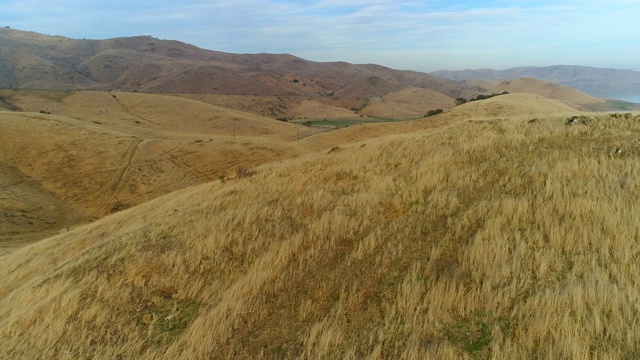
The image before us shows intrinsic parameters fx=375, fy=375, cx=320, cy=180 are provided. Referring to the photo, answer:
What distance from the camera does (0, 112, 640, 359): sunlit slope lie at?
3.51 m

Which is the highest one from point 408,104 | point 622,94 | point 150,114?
point 150,114

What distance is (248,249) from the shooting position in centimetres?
593

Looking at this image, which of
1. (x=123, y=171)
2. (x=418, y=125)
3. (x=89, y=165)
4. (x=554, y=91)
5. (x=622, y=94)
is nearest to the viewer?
(x=89, y=165)

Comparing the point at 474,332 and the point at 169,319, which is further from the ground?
the point at 474,332

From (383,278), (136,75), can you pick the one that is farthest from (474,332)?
(136,75)

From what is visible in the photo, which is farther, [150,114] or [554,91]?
[554,91]

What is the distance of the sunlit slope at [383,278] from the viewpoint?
351 centimetres

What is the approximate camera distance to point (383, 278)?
456 centimetres

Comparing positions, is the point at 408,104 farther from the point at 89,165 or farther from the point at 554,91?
the point at 89,165

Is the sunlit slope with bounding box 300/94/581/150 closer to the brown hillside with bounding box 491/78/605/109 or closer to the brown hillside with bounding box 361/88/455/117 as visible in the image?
the brown hillside with bounding box 361/88/455/117

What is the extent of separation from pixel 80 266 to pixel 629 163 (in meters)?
9.69

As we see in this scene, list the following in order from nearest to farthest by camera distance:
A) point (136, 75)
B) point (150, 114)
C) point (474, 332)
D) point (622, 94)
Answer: point (474, 332)
point (150, 114)
point (136, 75)
point (622, 94)

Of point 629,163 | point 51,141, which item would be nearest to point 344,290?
point 629,163

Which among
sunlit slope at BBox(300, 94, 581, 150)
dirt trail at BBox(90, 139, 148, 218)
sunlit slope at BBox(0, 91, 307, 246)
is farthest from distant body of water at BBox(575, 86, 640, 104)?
dirt trail at BBox(90, 139, 148, 218)
